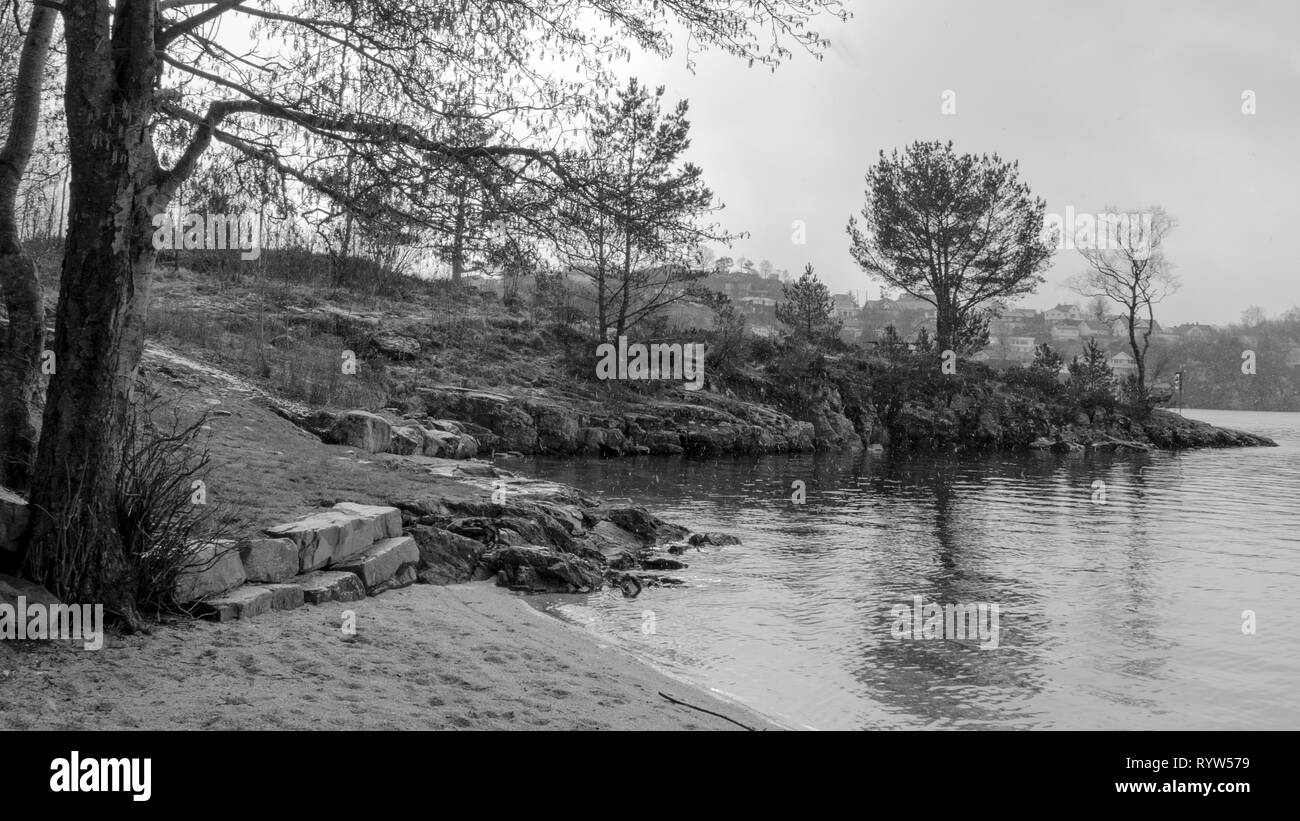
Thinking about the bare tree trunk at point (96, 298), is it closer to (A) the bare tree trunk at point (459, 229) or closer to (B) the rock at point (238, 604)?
(B) the rock at point (238, 604)

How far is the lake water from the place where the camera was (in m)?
7.37

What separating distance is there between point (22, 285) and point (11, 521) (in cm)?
214

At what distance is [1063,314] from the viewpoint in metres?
124

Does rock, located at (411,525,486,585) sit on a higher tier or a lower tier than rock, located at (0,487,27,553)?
lower

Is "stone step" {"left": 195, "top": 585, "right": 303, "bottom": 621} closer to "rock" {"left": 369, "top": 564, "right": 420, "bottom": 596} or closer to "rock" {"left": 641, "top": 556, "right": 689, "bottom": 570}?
"rock" {"left": 369, "top": 564, "right": 420, "bottom": 596}

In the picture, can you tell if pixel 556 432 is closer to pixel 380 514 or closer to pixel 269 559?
pixel 380 514

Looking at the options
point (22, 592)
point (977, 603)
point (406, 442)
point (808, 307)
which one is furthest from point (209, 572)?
point (808, 307)

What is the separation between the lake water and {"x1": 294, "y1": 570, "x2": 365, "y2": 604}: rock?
2.40m

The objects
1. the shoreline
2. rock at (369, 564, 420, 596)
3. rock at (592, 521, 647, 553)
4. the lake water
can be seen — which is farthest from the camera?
rock at (592, 521, 647, 553)

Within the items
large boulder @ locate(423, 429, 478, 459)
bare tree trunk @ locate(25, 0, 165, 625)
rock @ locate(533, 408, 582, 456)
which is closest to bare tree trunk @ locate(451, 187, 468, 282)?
bare tree trunk @ locate(25, 0, 165, 625)

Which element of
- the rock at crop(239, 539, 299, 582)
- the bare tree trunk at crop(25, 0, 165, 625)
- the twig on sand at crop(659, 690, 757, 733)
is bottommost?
the twig on sand at crop(659, 690, 757, 733)

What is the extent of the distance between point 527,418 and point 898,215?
28.1 m
